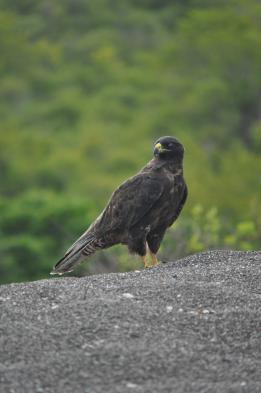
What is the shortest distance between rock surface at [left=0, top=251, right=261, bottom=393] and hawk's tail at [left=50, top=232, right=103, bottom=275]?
77.4 inches

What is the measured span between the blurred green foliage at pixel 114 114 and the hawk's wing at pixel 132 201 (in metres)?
12.8

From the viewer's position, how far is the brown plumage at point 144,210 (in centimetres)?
1230

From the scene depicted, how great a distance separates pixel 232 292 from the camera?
9.56 meters

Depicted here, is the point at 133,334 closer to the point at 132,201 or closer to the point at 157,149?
the point at 132,201

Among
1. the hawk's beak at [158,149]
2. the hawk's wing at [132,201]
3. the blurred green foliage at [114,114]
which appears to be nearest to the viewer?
the hawk's wing at [132,201]

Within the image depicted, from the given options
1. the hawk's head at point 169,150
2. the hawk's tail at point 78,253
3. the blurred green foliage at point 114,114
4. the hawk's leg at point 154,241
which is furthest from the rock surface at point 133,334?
the blurred green foliage at point 114,114

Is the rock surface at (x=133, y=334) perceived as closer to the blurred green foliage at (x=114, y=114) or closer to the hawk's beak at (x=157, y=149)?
the hawk's beak at (x=157, y=149)

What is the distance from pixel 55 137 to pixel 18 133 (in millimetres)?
10842

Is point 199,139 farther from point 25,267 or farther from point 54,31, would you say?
point 54,31

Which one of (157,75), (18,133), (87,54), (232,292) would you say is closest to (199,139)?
(18,133)

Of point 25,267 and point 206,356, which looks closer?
point 206,356

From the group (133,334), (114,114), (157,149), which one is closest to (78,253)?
(157,149)

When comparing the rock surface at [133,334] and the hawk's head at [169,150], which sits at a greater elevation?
the hawk's head at [169,150]

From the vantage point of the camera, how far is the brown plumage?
1230cm
